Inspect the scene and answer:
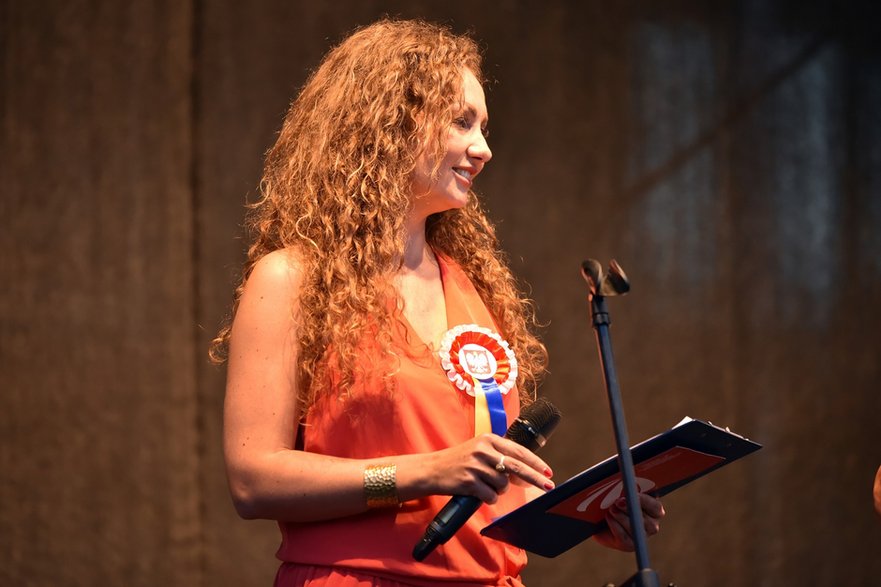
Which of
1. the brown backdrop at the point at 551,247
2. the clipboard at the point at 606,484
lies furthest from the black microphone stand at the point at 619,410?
the brown backdrop at the point at 551,247

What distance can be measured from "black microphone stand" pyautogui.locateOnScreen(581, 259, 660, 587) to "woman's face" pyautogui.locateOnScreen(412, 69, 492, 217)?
19.4 inches

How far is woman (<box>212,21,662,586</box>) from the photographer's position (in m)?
1.73

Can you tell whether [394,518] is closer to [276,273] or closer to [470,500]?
[470,500]

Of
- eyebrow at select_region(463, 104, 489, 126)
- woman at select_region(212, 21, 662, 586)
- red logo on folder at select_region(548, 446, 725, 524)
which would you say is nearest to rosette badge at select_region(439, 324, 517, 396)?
woman at select_region(212, 21, 662, 586)

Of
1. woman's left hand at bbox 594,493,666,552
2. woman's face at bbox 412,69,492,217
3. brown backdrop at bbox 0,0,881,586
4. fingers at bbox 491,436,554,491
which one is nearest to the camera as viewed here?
fingers at bbox 491,436,554,491

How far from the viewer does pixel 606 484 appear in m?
1.69

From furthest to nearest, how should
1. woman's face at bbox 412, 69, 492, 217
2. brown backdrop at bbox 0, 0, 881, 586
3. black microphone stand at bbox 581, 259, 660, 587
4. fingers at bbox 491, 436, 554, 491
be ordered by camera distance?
brown backdrop at bbox 0, 0, 881, 586
woman's face at bbox 412, 69, 492, 217
fingers at bbox 491, 436, 554, 491
black microphone stand at bbox 581, 259, 660, 587

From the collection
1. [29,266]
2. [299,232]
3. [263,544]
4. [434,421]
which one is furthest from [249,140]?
[434,421]

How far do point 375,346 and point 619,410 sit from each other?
0.51 meters

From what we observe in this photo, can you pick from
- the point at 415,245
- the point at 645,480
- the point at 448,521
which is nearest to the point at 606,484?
the point at 645,480

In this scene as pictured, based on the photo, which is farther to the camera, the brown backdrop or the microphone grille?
the brown backdrop

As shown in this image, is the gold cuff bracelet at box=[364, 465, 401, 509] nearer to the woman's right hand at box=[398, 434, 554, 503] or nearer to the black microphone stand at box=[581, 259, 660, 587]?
the woman's right hand at box=[398, 434, 554, 503]

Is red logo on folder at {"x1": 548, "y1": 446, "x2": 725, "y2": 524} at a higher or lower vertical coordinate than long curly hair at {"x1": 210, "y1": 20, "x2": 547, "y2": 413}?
lower

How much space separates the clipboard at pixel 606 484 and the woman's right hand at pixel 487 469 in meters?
0.04
